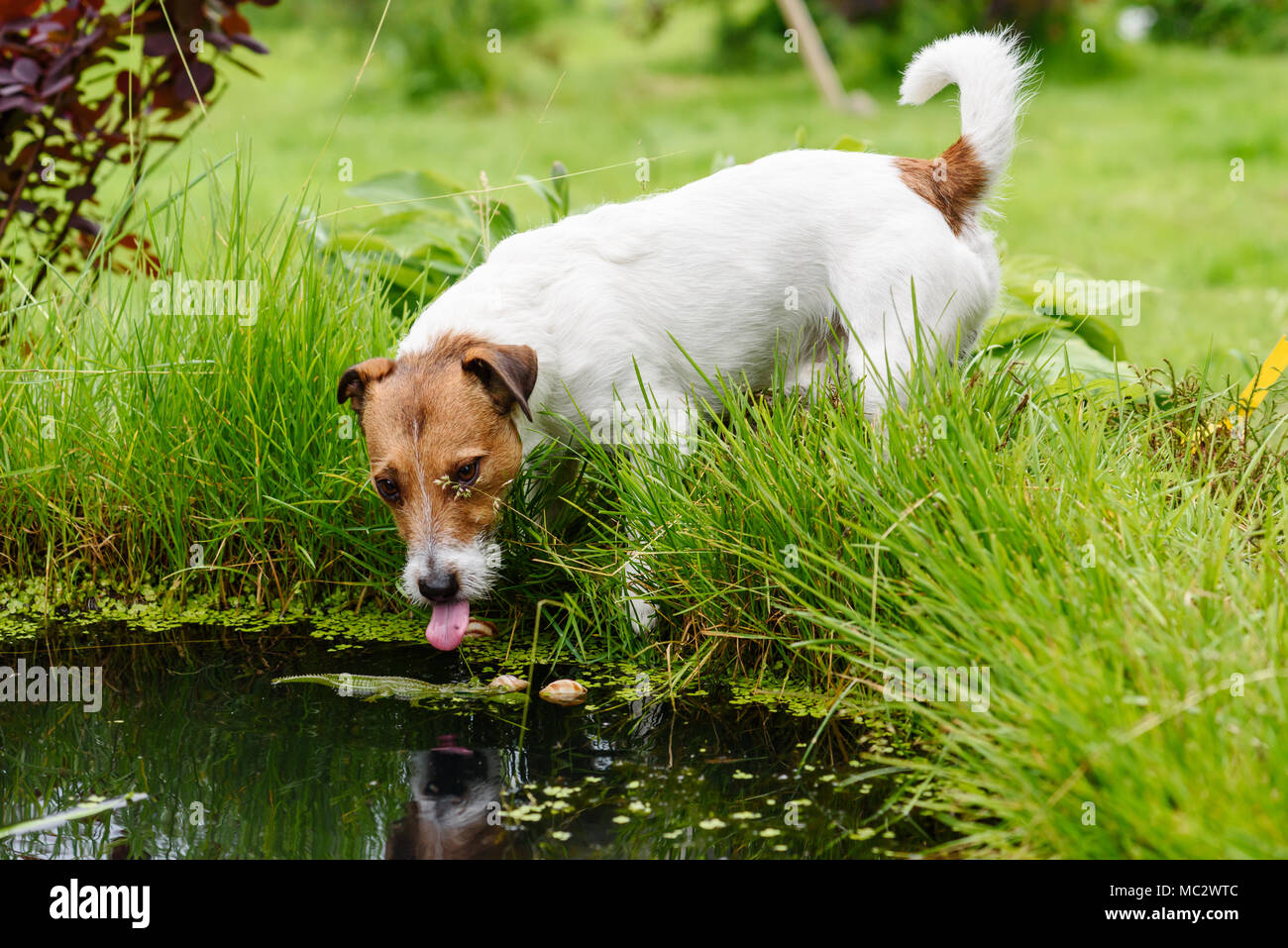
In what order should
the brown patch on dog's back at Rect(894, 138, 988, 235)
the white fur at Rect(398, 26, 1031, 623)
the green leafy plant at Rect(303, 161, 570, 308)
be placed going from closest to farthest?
the white fur at Rect(398, 26, 1031, 623) → the brown patch on dog's back at Rect(894, 138, 988, 235) → the green leafy plant at Rect(303, 161, 570, 308)

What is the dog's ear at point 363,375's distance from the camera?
339 cm

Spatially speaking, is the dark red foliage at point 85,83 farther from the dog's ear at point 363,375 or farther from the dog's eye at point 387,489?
the dog's eye at point 387,489

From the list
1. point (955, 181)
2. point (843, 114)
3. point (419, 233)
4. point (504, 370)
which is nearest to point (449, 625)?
point (504, 370)

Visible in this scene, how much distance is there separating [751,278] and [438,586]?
4.44ft

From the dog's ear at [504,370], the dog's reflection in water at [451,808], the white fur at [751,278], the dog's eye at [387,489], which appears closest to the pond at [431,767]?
the dog's reflection in water at [451,808]

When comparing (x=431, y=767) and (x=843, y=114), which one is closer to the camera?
(x=431, y=767)

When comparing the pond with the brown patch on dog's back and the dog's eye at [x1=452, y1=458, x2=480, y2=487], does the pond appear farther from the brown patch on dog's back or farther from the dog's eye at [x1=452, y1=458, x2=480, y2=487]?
the brown patch on dog's back

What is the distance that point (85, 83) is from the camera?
496 centimetres

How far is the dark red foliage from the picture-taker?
443cm

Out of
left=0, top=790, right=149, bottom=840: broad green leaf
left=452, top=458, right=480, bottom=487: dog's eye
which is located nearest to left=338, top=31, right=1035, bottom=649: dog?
left=452, top=458, right=480, bottom=487: dog's eye

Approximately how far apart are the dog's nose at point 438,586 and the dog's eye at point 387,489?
246mm

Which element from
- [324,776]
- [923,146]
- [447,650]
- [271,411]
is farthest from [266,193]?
[324,776]

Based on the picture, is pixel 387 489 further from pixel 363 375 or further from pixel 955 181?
pixel 955 181

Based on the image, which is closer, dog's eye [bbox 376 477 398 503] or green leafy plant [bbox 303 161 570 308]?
→ dog's eye [bbox 376 477 398 503]
